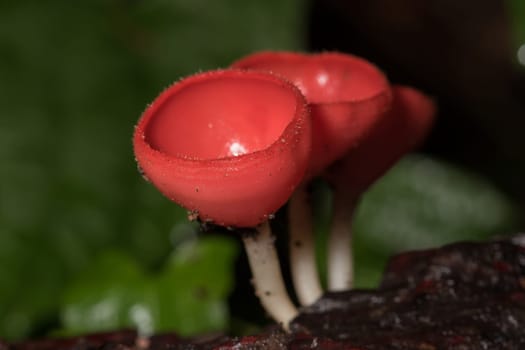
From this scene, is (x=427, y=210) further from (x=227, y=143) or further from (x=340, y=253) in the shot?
(x=227, y=143)

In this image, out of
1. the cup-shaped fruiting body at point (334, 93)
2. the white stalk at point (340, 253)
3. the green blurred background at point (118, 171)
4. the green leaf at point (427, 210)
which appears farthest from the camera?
the green leaf at point (427, 210)

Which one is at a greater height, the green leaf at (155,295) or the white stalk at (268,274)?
the white stalk at (268,274)

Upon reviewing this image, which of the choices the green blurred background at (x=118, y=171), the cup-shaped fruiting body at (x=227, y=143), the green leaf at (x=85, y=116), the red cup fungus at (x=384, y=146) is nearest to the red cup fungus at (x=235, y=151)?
the cup-shaped fruiting body at (x=227, y=143)

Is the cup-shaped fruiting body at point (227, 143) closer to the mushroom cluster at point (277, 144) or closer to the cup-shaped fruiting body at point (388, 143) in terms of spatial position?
the mushroom cluster at point (277, 144)

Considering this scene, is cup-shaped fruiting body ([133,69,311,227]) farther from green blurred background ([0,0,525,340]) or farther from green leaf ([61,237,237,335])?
green blurred background ([0,0,525,340])

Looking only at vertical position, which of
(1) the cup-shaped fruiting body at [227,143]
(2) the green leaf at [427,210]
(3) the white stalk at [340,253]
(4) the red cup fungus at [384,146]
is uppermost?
(1) the cup-shaped fruiting body at [227,143]

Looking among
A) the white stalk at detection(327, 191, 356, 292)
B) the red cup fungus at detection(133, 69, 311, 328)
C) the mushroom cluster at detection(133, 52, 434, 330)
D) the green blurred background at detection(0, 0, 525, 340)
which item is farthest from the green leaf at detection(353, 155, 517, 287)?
the red cup fungus at detection(133, 69, 311, 328)
